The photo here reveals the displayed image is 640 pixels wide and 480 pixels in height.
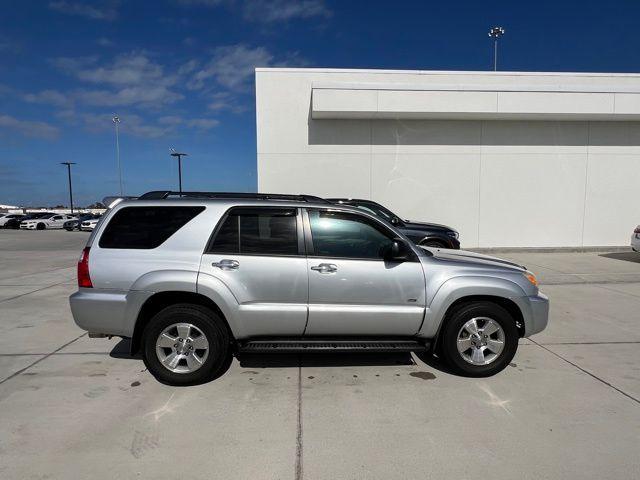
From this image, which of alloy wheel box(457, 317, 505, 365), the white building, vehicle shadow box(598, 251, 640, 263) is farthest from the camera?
the white building

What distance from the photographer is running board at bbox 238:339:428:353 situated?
3846mm

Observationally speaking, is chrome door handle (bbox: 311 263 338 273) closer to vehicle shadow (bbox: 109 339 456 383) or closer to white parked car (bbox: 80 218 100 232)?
vehicle shadow (bbox: 109 339 456 383)

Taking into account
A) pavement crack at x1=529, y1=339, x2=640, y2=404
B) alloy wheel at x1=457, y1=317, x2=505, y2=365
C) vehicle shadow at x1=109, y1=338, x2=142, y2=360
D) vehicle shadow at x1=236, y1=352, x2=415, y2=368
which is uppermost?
alloy wheel at x1=457, y1=317, x2=505, y2=365

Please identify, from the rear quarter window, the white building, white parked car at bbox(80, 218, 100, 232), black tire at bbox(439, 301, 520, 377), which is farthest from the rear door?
white parked car at bbox(80, 218, 100, 232)

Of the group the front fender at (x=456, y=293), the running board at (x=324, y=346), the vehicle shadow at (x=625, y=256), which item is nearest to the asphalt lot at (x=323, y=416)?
the running board at (x=324, y=346)

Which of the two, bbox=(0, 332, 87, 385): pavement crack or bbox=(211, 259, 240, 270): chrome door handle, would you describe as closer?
bbox=(211, 259, 240, 270): chrome door handle

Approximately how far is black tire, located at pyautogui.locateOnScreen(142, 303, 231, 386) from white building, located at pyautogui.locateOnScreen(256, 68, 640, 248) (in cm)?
1055

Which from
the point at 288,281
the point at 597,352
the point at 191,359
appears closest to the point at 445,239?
the point at 597,352

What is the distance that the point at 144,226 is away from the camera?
3.96m

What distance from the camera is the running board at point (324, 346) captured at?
385 centimetres

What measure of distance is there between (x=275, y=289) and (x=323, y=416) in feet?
3.95

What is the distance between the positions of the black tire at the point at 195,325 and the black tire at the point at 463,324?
219 cm

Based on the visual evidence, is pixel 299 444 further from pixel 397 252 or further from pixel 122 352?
pixel 122 352

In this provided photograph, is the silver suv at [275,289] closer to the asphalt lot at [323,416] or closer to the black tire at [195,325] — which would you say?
the black tire at [195,325]
